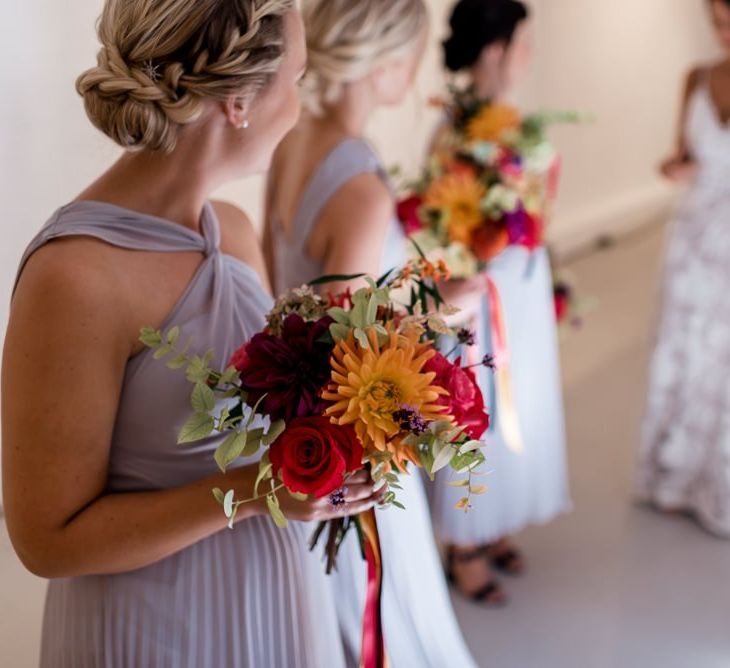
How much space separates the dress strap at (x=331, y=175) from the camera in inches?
83.7

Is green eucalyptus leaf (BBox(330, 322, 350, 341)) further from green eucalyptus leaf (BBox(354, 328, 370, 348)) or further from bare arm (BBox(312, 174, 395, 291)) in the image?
bare arm (BBox(312, 174, 395, 291))

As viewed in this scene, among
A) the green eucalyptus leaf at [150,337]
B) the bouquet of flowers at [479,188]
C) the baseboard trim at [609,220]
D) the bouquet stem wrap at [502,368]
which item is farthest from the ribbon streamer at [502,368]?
the baseboard trim at [609,220]

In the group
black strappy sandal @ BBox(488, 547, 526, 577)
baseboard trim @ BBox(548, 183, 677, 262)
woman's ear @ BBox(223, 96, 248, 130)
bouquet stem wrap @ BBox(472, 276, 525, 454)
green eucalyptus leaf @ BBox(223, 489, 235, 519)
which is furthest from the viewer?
baseboard trim @ BBox(548, 183, 677, 262)

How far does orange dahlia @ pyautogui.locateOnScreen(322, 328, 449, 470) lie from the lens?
1.19 m

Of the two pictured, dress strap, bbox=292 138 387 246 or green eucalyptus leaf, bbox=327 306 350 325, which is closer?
green eucalyptus leaf, bbox=327 306 350 325

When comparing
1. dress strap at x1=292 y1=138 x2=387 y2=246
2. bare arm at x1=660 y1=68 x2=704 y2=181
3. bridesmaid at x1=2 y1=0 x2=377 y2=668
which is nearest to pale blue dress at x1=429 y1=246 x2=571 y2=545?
bare arm at x1=660 y1=68 x2=704 y2=181

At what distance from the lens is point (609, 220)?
7.63m

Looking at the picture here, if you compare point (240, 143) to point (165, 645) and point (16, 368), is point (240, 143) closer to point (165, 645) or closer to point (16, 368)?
point (16, 368)

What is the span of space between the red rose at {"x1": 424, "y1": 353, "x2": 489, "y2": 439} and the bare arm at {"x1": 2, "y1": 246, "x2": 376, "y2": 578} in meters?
0.16

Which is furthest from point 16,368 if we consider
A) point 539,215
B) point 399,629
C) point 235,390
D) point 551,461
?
point 551,461

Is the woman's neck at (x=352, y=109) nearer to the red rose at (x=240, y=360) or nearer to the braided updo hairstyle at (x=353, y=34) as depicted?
the braided updo hairstyle at (x=353, y=34)

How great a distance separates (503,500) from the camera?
3037 mm

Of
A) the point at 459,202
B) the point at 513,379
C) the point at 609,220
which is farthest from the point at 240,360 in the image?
the point at 609,220

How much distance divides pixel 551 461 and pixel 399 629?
151 centimetres
